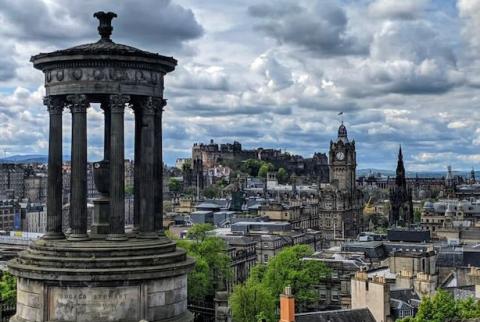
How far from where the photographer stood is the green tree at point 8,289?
49.8 m

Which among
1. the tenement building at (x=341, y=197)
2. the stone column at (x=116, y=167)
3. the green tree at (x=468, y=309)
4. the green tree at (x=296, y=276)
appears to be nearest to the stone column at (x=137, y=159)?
the stone column at (x=116, y=167)

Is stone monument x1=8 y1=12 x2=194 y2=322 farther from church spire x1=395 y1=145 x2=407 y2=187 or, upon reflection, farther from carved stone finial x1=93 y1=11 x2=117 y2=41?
church spire x1=395 y1=145 x2=407 y2=187

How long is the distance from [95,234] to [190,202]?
14881 centimetres

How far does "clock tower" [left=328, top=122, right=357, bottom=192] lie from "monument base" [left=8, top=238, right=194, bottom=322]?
498ft

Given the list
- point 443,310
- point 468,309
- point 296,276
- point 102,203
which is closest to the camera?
point 102,203

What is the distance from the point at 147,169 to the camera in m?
20.6

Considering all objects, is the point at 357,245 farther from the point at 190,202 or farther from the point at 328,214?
the point at 190,202

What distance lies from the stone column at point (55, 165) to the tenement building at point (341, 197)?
126002mm

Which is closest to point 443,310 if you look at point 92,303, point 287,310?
point 287,310

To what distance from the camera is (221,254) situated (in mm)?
72312

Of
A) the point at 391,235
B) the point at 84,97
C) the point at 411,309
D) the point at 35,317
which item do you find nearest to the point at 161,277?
the point at 35,317

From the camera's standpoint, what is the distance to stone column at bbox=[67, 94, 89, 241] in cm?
1995

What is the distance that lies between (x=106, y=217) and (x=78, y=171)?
166cm

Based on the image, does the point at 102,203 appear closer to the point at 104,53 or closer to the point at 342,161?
the point at 104,53
